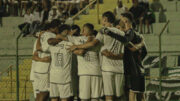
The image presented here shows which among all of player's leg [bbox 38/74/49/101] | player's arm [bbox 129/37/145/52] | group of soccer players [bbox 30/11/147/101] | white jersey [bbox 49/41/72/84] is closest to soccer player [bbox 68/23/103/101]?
group of soccer players [bbox 30/11/147/101]

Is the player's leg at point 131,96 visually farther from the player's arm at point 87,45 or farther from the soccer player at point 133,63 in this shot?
the player's arm at point 87,45

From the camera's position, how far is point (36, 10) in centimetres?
2303

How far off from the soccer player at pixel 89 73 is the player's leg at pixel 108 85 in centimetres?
15

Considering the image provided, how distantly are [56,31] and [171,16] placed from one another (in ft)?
28.9

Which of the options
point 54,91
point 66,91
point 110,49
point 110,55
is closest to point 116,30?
point 110,49

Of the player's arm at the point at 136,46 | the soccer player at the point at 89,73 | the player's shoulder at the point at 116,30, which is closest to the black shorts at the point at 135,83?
the player's arm at the point at 136,46

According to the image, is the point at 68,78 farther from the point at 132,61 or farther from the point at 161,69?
the point at 161,69

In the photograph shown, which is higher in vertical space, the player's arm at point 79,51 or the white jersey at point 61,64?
the player's arm at point 79,51

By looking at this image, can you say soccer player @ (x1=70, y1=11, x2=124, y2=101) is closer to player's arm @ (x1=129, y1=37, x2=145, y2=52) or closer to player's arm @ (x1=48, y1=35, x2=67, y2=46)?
player's arm @ (x1=129, y1=37, x2=145, y2=52)

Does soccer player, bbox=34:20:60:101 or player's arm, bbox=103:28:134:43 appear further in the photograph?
soccer player, bbox=34:20:60:101

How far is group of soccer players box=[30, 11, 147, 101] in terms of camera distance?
14242mm

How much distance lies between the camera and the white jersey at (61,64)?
48.0ft

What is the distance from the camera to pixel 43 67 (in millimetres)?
15281

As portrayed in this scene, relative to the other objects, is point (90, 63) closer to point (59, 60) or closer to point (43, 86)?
point (59, 60)
